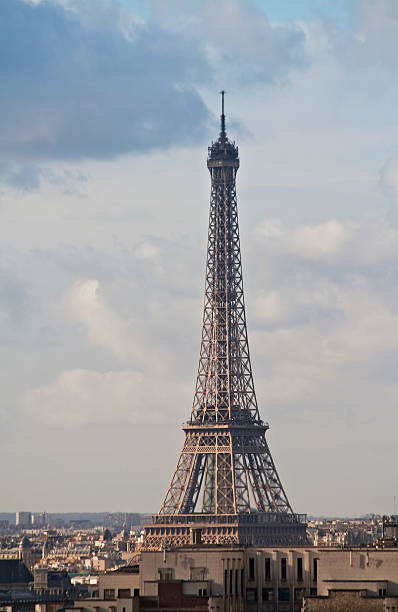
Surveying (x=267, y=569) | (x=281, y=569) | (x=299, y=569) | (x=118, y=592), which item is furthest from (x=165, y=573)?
(x=299, y=569)

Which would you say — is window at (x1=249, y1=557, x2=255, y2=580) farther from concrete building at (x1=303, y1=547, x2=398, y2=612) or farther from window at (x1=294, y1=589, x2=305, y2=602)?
concrete building at (x1=303, y1=547, x2=398, y2=612)

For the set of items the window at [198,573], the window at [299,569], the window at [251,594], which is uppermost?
the window at [299,569]

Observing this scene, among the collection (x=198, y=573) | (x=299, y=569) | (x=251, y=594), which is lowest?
(x=251, y=594)

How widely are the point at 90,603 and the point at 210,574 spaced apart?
5409 millimetres

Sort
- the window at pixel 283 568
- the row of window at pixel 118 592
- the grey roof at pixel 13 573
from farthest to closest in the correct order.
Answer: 1. the grey roof at pixel 13 573
2. the window at pixel 283 568
3. the row of window at pixel 118 592

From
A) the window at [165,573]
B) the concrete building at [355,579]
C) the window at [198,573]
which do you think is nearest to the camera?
the concrete building at [355,579]

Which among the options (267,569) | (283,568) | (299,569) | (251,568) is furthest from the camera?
(267,569)

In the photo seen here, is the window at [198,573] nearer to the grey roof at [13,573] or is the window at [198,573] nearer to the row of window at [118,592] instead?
the row of window at [118,592]

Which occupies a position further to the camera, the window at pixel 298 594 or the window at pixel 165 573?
the window at pixel 298 594

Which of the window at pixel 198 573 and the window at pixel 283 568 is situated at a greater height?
the window at pixel 283 568

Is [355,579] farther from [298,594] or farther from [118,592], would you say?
[118,592]

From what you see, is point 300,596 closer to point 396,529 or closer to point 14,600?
point 396,529

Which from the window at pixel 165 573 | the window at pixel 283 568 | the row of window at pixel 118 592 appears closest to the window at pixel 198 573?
the window at pixel 165 573

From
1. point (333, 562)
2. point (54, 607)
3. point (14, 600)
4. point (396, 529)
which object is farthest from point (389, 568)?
point (14, 600)
